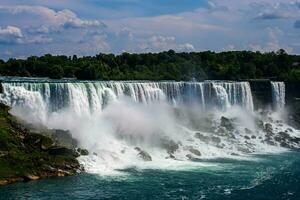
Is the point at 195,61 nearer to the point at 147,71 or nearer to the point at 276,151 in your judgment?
the point at 147,71

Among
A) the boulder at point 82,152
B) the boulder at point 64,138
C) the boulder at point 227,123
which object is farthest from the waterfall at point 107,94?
the boulder at point 82,152

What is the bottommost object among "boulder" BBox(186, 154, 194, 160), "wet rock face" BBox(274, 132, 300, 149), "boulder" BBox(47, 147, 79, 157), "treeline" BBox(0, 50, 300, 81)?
"wet rock face" BBox(274, 132, 300, 149)

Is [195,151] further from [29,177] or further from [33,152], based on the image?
[29,177]

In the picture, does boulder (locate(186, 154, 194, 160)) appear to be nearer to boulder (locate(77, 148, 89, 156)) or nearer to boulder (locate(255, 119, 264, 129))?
boulder (locate(77, 148, 89, 156))

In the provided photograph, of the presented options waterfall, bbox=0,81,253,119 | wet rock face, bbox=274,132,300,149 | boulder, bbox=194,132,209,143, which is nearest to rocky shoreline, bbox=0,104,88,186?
waterfall, bbox=0,81,253,119

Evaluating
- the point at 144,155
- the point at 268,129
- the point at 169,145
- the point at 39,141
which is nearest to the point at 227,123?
the point at 268,129

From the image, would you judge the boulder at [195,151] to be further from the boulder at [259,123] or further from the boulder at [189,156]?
the boulder at [259,123]
